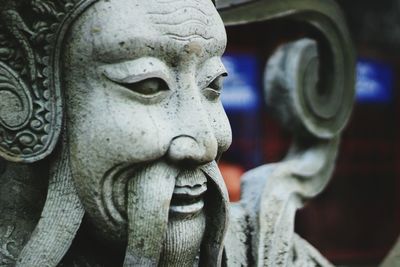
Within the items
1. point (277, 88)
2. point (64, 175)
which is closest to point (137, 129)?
point (64, 175)

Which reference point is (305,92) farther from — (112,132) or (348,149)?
(348,149)

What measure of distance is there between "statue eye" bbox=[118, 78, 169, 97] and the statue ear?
6.6 inches

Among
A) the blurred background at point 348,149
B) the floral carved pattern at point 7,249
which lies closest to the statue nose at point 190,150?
the floral carved pattern at point 7,249

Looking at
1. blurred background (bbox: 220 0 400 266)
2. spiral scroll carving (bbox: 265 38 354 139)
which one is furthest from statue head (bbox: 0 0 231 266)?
blurred background (bbox: 220 0 400 266)

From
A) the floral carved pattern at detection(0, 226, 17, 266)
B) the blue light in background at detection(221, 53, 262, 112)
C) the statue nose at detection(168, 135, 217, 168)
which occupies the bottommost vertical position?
the floral carved pattern at detection(0, 226, 17, 266)

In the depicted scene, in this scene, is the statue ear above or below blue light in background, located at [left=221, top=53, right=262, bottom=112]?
below

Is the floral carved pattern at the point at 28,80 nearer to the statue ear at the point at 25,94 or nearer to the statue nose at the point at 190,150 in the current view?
the statue ear at the point at 25,94

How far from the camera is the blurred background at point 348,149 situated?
21.0ft

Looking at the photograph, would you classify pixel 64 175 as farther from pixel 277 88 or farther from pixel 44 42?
pixel 277 88

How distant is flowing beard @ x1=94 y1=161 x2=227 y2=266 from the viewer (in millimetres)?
1960

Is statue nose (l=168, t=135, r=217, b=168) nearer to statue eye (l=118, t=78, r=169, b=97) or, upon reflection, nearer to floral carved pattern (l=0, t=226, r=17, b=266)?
statue eye (l=118, t=78, r=169, b=97)

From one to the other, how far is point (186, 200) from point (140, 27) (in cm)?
39

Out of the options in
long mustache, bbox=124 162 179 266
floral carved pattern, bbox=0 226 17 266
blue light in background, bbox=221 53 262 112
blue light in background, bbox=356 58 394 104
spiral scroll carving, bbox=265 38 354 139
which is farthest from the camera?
blue light in background, bbox=356 58 394 104

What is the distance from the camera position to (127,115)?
6.47 ft
